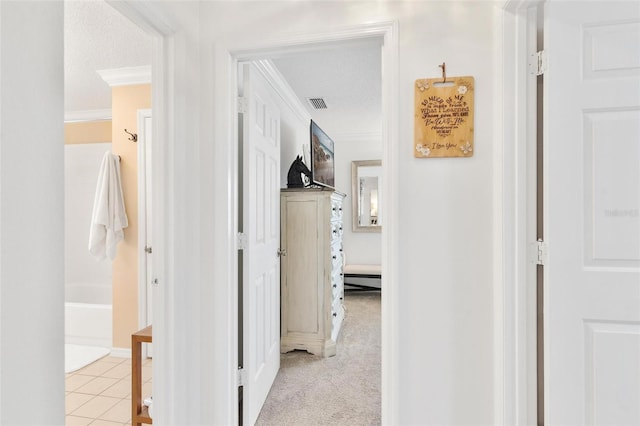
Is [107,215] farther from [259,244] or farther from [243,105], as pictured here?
[243,105]

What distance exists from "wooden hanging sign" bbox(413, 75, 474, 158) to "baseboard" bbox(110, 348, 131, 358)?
10.2 ft

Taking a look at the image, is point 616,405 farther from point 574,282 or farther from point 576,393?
point 574,282

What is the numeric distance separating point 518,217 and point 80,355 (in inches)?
144

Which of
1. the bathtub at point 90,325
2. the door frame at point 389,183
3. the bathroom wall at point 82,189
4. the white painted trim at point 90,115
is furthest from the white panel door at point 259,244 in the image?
the bathroom wall at point 82,189

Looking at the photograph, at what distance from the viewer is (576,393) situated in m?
1.30

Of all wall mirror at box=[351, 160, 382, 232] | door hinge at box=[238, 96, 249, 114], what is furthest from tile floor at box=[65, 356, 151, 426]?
wall mirror at box=[351, 160, 382, 232]

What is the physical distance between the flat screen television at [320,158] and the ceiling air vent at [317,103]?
1.24 feet

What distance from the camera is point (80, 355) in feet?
10.2

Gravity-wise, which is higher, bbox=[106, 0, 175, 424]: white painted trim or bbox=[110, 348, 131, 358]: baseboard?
bbox=[106, 0, 175, 424]: white painted trim

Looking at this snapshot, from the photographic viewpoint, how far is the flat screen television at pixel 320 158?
→ 3.28m

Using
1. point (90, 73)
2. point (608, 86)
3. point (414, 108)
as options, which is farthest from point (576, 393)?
point (90, 73)

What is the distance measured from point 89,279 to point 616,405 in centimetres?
509

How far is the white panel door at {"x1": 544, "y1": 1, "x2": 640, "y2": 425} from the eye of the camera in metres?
1.26

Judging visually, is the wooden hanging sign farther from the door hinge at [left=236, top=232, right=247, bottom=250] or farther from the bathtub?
the bathtub
